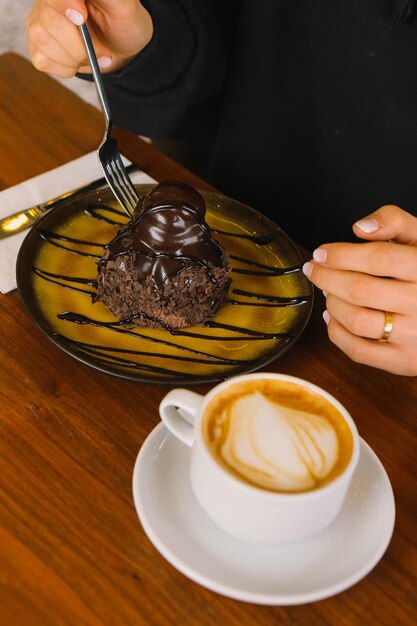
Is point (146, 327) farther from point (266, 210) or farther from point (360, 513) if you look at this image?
point (266, 210)

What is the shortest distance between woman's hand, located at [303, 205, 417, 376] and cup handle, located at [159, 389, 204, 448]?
0.24 m

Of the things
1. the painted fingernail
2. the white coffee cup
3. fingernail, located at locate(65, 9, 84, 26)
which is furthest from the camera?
the painted fingernail

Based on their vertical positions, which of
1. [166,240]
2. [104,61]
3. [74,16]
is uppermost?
[74,16]

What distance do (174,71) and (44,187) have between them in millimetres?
340

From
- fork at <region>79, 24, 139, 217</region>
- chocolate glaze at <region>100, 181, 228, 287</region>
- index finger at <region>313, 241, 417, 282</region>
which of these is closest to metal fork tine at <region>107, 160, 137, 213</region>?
fork at <region>79, 24, 139, 217</region>

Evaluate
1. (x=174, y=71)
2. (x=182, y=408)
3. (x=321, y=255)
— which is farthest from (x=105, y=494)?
(x=174, y=71)

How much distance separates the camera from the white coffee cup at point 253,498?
21.4 inches

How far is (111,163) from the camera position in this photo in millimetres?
1008

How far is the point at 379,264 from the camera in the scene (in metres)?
0.76

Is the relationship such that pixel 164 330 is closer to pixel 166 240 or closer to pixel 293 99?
pixel 166 240

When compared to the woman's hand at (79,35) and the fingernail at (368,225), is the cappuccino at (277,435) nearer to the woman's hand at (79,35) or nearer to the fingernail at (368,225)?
the fingernail at (368,225)

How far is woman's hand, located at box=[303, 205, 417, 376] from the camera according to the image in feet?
2.52

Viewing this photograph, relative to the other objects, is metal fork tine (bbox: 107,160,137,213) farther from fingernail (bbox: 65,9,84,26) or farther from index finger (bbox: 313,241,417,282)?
index finger (bbox: 313,241,417,282)

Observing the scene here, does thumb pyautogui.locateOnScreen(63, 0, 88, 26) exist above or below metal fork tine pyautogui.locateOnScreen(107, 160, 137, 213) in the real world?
above
